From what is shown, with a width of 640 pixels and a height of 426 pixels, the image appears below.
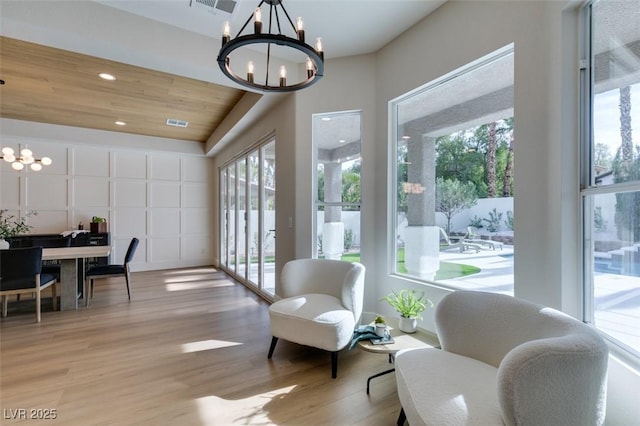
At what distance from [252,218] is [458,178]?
358 cm

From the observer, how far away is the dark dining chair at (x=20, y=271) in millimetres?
3352

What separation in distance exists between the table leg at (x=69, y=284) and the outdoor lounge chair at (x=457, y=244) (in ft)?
15.5

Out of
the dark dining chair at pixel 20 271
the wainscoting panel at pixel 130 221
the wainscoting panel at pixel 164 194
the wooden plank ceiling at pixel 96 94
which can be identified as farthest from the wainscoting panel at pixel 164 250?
the dark dining chair at pixel 20 271

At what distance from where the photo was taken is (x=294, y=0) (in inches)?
96.4

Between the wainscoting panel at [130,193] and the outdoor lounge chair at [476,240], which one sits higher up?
the wainscoting panel at [130,193]

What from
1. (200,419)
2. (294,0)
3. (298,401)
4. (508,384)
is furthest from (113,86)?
(508,384)

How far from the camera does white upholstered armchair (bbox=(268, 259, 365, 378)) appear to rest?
2.37 metres

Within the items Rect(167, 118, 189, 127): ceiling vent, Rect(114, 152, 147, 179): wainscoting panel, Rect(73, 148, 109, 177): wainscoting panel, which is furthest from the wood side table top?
Rect(73, 148, 109, 177): wainscoting panel

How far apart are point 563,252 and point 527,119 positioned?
2.98ft

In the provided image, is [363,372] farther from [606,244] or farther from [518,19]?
[518,19]

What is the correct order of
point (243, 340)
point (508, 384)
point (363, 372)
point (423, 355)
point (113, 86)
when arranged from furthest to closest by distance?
point (113, 86), point (243, 340), point (363, 372), point (423, 355), point (508, 384)

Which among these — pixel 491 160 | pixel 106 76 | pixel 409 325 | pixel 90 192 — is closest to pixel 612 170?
pixel 491 160

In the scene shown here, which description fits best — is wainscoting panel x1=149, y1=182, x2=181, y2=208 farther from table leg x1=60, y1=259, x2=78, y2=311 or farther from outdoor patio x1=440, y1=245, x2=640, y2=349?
outdoor patio x1=440, y1=245, x2=640, y2=349

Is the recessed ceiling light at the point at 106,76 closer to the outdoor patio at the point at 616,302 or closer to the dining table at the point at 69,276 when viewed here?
the dining table at the point at 69,276
